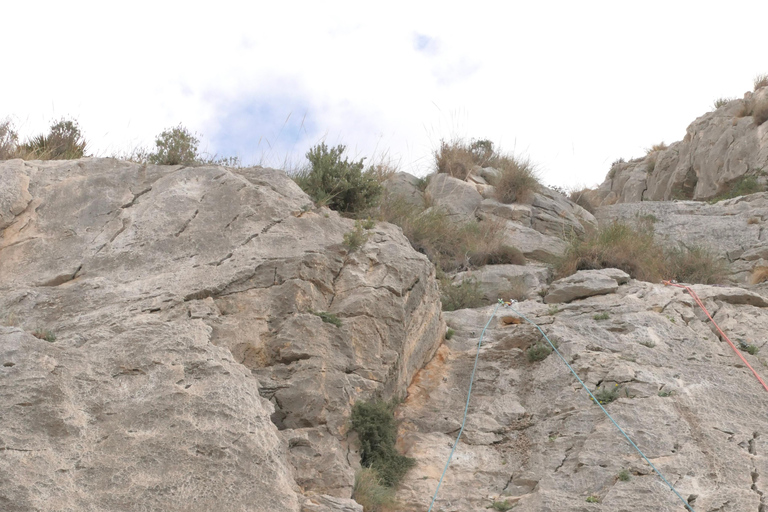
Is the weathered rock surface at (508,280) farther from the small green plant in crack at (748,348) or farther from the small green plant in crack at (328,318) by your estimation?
the small green plant in crack at (328,318)

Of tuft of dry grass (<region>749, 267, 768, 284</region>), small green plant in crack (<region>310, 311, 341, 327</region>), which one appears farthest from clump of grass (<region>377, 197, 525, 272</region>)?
small green plant in crack (<region>310, 311, 341, 327</region>)

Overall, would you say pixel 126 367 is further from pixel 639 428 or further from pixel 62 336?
pixel 639 428

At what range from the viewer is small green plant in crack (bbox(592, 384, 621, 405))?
6211 mm

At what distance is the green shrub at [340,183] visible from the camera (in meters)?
8.45

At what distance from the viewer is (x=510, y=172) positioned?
14.1 m

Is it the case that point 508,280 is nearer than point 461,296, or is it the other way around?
point 461,296

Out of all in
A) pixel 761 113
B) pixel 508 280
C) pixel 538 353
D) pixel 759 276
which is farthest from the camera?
pixel 761 113

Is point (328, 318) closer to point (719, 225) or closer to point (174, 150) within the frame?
point (174, 150)

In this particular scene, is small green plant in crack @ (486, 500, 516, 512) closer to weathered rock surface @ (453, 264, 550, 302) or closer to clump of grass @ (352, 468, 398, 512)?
clump of grass @ (352, 468, 398, 512)

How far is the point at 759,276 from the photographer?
36.0ft

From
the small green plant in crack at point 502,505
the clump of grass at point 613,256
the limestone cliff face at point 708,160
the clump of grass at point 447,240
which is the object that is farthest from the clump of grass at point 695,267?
the small green plant in crack at point 502,505

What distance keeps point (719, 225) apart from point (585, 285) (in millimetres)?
5643

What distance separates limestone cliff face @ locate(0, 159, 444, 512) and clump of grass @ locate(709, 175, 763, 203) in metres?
11.1

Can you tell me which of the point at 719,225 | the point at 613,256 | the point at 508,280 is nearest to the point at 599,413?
the point at 508,280
